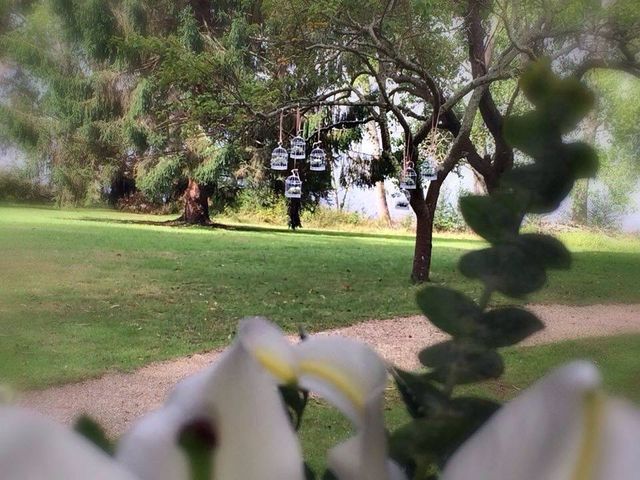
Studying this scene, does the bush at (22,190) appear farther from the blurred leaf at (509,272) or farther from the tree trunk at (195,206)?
the blurred leaf at (509,272)

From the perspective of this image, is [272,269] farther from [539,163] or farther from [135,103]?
[539,163]

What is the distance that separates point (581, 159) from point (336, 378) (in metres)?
0.07

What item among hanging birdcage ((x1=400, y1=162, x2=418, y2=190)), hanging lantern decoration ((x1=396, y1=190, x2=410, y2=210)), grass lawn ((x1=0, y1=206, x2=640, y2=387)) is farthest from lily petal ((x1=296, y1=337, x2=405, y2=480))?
hanging lantern decoration ((x1=396, y1=190, x2=410, y2=210))

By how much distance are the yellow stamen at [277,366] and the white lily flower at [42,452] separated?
0.04 m

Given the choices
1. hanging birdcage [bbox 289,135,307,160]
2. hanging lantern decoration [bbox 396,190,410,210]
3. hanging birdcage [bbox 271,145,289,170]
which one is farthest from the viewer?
hanging lantern decoration [bbox 396,190,410,210]

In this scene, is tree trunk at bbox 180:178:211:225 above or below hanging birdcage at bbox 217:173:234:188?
below

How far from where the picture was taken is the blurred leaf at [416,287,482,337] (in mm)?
165

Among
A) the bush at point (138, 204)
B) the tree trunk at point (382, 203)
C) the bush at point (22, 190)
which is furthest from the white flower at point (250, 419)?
the bush at point (138, 204)

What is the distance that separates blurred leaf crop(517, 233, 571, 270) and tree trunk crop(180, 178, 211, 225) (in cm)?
402

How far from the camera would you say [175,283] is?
3521 mm

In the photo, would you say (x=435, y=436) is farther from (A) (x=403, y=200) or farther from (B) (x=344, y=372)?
(A) (x=403, y=200)

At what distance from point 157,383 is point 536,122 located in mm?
2717

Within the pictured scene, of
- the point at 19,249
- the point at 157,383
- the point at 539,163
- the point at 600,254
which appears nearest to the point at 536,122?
the point at 539,163

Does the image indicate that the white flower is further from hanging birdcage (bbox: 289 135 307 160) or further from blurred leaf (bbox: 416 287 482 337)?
hanging birdcage (bbox: 289 135 307 160)
